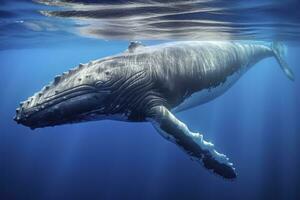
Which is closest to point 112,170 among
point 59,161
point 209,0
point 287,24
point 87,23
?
point 59,161

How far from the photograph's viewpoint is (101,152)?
3622cm

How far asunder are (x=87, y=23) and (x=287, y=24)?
35.9ft

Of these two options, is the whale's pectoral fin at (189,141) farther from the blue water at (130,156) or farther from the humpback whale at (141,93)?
the blue water at (130,156)

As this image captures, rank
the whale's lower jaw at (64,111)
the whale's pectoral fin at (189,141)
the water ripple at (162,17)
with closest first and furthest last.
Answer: the whale's lower jaw at (64,111), the whale's pectoral fin at (189,141), the water ripple at (162,17)

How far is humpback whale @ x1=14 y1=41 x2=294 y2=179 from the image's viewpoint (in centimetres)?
682

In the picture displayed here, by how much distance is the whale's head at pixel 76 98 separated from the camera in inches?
261

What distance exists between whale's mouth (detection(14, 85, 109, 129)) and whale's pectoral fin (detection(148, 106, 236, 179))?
1312mm

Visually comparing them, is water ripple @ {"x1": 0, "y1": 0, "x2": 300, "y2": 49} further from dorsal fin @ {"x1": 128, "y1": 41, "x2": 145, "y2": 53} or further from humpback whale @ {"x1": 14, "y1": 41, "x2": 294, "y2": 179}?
humpback whale @ {"x1": 14, "y1": 41, "x2": 294, "y2": 179}

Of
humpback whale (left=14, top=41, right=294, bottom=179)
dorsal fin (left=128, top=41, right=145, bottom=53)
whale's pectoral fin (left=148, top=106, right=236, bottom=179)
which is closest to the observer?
humpback whale (left=14, top=41, right=294, bottom=179)

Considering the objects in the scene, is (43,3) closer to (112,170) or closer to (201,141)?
(201,141)

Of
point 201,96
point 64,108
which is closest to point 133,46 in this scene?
point 201,96

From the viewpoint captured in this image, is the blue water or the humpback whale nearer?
the humpback whale

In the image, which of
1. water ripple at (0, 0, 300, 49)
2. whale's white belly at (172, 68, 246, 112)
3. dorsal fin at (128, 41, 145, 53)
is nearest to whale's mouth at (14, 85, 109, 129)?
dorsal fin at (128, 41, 145, 53)

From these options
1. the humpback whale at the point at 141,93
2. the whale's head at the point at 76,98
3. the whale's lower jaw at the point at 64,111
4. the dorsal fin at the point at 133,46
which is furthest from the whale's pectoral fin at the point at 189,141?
the dorsal fin at the point at 133,46
